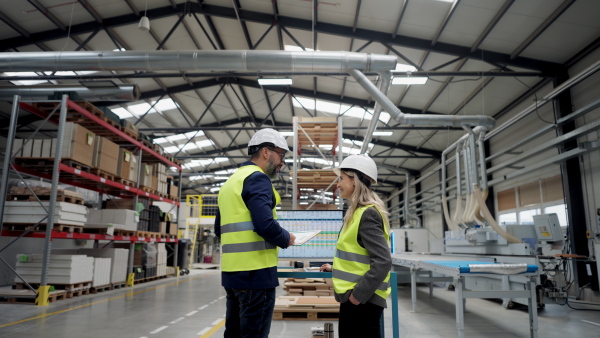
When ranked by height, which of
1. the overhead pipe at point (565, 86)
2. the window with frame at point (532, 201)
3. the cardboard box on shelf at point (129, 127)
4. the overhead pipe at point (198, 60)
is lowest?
the window with frame at point (532, 201)

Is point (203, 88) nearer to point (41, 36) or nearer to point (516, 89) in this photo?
point (41, 36)

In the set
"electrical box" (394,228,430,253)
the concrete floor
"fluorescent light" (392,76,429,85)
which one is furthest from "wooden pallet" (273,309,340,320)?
"electrical box" (394,228,430,253)

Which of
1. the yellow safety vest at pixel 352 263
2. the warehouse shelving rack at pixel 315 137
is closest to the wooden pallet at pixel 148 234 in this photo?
the warehouse shelving rack at pixel 315 137

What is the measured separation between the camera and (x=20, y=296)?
7.59 m

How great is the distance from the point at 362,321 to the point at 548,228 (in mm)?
8027

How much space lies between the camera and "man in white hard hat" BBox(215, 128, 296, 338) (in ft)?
8.05

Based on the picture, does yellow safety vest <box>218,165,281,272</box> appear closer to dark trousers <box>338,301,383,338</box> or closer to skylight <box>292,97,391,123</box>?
dark trousers <box>338,301,383,338</box>

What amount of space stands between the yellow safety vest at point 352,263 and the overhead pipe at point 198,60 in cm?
736

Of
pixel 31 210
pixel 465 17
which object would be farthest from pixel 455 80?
pixel 31 210

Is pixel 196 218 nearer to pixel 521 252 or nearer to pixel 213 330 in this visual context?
pixel 213 330

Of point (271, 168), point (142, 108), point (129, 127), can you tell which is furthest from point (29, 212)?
point (142, 108)

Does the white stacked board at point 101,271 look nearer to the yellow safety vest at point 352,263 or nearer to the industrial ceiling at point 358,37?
the industrial ceiling at point 358,37

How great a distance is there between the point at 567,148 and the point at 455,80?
377 cm

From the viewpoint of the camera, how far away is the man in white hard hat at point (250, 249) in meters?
2.45
